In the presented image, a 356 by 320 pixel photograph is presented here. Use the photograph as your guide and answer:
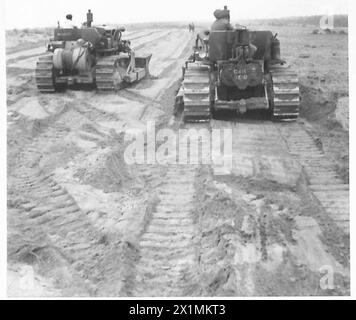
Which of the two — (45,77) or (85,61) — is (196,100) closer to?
(85,61)

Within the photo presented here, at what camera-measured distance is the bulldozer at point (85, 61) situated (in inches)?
583

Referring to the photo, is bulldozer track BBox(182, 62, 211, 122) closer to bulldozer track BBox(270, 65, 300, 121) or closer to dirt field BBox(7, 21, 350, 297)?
dirt field BBox(7, 21, 350, 297)

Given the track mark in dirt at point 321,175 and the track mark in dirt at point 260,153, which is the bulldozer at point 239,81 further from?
the track mark in dirt at point 321,175

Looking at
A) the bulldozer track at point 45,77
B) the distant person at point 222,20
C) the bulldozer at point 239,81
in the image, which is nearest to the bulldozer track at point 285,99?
the bulldozer at point 239,81

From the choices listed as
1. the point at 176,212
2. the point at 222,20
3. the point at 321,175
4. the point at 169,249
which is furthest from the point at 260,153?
the point at 222,20

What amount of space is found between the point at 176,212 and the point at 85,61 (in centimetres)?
914

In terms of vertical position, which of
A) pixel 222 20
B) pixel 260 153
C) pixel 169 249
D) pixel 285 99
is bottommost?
pixel 169 249

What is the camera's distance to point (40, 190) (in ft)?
25.0

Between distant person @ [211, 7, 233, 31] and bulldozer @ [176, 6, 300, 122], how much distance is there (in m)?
0.50

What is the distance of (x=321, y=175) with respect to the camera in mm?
8078
